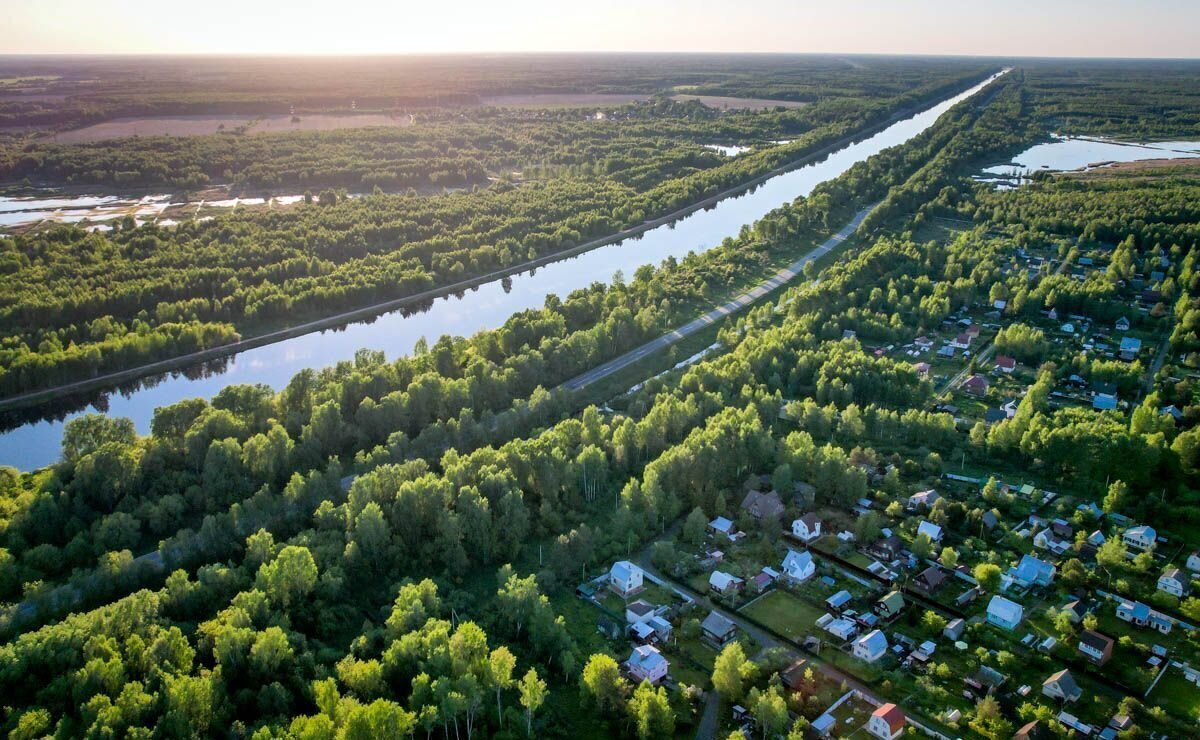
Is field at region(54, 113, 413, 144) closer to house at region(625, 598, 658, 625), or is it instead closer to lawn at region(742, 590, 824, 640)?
house at region(625, 598, 658, 625)

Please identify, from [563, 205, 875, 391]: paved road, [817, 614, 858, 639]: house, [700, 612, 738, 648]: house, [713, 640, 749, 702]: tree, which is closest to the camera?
[713, 640, 749, 702]: tree

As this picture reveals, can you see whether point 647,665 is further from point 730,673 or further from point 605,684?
point 730,673

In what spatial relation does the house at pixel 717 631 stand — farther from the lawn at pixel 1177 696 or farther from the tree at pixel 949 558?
the lawn at pixel 1177 696

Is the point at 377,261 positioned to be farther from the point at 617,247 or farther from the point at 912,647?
the point at 912,647

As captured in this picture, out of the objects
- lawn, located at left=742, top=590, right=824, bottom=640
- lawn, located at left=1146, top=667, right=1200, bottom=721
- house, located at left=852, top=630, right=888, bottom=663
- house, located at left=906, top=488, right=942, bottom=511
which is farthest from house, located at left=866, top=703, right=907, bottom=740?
house, located at left=906, top=488, right=942, bottom=511

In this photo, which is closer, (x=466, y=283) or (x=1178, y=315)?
(x=1178, y=315)

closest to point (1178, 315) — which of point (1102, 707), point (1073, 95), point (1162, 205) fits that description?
point (1162, 205)

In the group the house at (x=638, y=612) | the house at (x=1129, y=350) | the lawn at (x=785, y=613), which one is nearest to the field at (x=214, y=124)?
the house at (x=1129, y=350)
